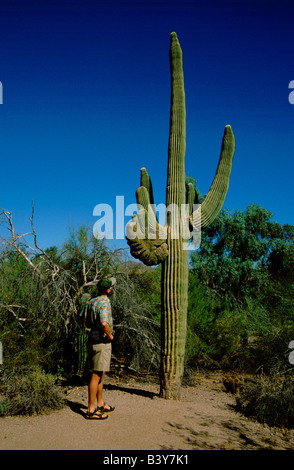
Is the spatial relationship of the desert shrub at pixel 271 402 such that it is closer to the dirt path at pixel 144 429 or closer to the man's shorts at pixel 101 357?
the dirt path at pixel 144 429

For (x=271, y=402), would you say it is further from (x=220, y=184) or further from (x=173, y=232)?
(x=220, y=184)


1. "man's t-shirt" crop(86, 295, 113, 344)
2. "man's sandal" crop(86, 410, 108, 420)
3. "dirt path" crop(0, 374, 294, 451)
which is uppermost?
"man's t-shirt" crop(86, 295, 113, 344)

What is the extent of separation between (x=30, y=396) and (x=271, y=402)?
137 inches

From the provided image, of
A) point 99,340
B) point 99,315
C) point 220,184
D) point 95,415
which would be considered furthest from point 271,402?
point 220,184

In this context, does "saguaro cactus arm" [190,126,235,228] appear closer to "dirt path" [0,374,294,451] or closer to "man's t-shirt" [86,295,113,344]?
"man's t-shirt" [86,295,113,344]

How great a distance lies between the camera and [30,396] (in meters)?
5.55

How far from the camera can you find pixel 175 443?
181 inches

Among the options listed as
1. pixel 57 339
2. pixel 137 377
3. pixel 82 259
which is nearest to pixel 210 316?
pixel 137 377

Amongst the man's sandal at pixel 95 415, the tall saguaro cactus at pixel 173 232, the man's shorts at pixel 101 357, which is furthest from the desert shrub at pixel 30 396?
the tall saguaro cactus at pixel 173 232

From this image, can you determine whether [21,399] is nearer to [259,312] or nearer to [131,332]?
[131,332]

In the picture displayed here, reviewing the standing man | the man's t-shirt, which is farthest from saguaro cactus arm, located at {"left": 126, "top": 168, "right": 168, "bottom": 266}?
the man's t-shirt

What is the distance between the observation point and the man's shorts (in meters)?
5.07

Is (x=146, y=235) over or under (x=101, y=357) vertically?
over

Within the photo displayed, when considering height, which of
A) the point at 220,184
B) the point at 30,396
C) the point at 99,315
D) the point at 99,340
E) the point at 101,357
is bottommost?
the point at 30,396
